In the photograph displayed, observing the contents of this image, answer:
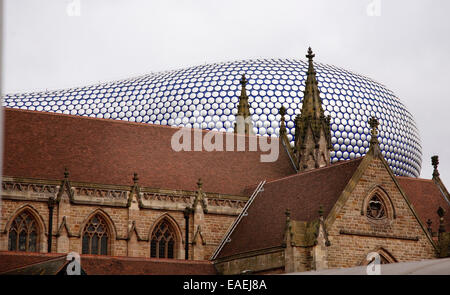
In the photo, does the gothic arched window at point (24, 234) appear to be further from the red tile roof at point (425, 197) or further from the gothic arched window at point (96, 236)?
the red tile roof at point (425, 197)

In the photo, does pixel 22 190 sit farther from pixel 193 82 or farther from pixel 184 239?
pixel 193 82

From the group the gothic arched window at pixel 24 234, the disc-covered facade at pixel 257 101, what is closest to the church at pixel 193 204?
the gothic arched window at pixel 24 234

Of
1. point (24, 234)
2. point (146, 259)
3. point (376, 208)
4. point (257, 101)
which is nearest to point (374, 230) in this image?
point (376, 208)

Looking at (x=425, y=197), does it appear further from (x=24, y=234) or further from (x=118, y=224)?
(x=24, y=234)

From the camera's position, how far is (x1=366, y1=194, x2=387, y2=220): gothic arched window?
34.3 metres

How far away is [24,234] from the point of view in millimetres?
35969

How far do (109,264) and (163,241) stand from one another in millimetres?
5164

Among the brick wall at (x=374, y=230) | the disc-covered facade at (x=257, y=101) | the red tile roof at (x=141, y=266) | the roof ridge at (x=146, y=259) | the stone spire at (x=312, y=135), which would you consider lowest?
the red tile roof at (x=141, y=266)

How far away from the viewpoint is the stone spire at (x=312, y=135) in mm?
42188

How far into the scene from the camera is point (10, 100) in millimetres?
96688

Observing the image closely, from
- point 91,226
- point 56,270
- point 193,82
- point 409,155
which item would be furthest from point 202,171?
point 409,155

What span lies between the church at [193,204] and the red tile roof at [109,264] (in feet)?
0.20

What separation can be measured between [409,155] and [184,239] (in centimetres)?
6161

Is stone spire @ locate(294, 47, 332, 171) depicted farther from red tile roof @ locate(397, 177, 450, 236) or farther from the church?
red tile roof @ locate(397, 177, 450, 236)
